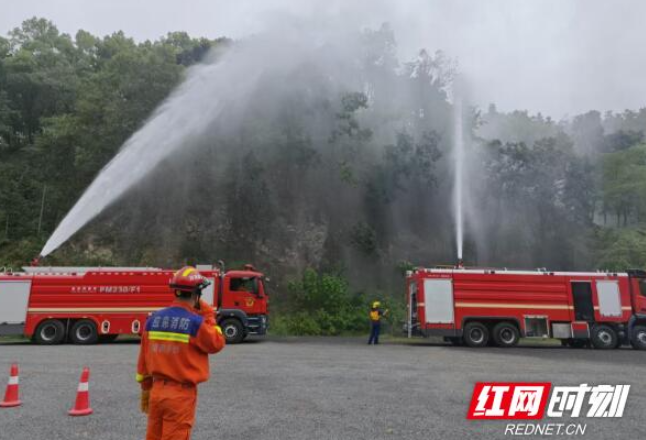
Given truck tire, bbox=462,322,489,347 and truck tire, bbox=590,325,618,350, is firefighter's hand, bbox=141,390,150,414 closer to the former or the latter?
truck tire, bbox=462,322,489,347

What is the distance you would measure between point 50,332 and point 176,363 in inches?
581

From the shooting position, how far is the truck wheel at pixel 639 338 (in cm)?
1571

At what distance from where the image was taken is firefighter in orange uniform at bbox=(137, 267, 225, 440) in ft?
11.1

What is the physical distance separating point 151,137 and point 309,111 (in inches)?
467

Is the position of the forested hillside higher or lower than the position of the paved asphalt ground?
higher

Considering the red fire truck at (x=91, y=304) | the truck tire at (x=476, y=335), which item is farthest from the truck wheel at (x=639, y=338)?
the red fire truck at (x=91, y=304)

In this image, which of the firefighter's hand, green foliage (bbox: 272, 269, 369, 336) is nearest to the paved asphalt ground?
the firefighter's hand

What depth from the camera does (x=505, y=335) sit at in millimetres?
16172

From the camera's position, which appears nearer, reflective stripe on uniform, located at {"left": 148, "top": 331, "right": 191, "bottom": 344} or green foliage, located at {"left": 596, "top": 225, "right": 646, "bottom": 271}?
reflective stripe on uniform, located at {"left": 148, "top": 331, "right": 191, "bottom": 344}

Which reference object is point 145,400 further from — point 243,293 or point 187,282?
point 243,293

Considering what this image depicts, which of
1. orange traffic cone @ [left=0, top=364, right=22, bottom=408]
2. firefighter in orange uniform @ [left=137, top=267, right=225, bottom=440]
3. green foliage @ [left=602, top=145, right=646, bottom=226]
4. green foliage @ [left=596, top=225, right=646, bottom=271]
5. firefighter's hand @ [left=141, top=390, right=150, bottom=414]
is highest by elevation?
green foliage @ [left=602, top=145, right=646, bottom=226]

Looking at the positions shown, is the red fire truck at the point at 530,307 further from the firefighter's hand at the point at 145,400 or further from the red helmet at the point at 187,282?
the red helmet at the point at 187,282

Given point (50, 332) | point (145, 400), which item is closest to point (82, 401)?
point (145, 400)

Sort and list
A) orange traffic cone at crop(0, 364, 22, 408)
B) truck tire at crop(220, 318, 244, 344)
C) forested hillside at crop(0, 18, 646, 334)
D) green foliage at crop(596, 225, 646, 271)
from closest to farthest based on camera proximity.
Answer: orange traffic cone at crop(0, 364, 22, 408), truck tire at crop(220, 318, 244, 344), forested hillside at crop(0, 18, 646, 334), green foliage at crop(596, 225, 646, 271)
